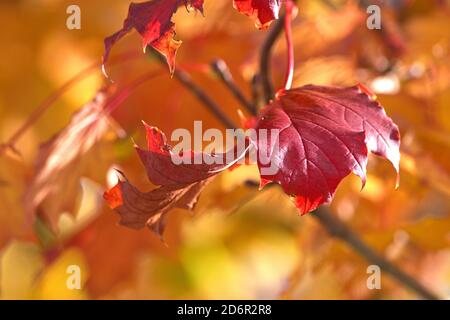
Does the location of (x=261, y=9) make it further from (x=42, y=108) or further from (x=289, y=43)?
(x=42, y=108)

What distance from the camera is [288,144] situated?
2.19 ft

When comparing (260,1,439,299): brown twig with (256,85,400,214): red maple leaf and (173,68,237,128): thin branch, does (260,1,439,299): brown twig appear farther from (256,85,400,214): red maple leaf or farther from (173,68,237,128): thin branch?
(256,85,400,214): red maple leaf

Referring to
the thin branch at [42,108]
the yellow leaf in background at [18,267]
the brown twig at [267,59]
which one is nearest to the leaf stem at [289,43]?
the brown twig at [267,59]

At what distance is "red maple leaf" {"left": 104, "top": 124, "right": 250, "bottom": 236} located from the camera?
2.13 feet

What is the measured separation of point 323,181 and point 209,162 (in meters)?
0.08

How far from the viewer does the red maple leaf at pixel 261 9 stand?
2.11 feet

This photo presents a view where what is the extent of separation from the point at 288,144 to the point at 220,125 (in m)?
0.47

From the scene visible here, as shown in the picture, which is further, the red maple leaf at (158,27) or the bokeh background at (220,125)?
the bokeh background at (220,125)

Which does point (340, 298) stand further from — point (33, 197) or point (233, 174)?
point (33, 197)

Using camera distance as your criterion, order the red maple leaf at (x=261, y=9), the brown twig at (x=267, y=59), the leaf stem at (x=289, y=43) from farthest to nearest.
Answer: the brown twig at (x=267, y=59), the leaf stem at (x=289, y=43), the red maple leaf at (x=261, y=9)

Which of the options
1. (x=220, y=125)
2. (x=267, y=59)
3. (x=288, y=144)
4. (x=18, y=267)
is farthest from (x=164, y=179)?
(x=18, y=267)

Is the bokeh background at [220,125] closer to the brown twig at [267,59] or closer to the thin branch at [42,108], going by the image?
the thin branch at [42,108]

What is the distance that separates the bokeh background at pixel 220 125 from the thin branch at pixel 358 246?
0.06m

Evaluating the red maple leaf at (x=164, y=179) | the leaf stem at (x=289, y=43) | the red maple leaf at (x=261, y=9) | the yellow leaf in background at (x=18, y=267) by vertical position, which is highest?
the yellow leaf in background at (x=18, y=267)
